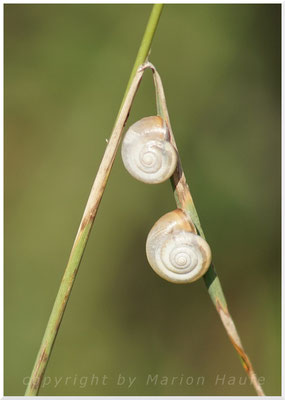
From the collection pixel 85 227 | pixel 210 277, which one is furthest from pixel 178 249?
pixel 85 227

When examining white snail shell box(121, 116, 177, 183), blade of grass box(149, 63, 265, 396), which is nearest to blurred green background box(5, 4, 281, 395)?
white snail shell box(121, 116, 177, 183)

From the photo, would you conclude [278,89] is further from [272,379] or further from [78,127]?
[272,379]

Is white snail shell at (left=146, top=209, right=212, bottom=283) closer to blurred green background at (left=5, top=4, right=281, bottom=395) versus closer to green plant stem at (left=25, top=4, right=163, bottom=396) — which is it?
green plant stem at (left=25, top=4, right=163, bottom=396)

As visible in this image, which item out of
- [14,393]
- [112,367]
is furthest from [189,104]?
[14,393]

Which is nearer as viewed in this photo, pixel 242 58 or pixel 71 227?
pixel 71 227

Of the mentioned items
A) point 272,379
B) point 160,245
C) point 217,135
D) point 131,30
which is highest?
point 131,30

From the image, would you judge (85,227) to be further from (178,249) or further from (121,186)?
(121,186)

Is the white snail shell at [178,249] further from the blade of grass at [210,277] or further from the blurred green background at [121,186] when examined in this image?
the blurred green background at [121,186]

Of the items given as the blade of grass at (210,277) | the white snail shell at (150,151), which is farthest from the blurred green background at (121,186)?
the blade of grass at (210,277)
